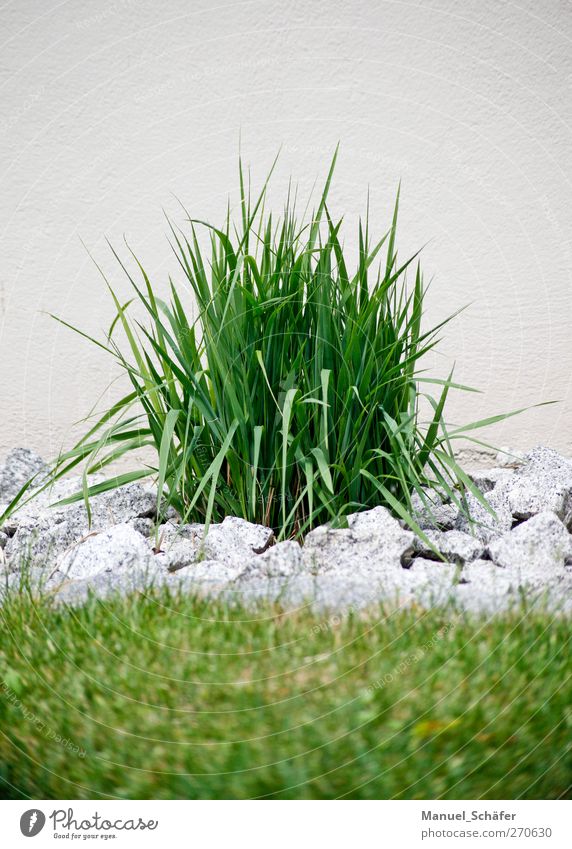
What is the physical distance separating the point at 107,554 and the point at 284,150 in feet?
7.74

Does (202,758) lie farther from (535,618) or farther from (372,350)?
(372,350)

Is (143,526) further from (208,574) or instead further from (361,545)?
(361,545)

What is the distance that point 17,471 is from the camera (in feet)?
9.39

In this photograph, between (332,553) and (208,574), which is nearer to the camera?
(208,574)

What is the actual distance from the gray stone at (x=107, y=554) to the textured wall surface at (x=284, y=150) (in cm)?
156

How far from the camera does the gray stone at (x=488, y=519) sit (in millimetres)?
2051

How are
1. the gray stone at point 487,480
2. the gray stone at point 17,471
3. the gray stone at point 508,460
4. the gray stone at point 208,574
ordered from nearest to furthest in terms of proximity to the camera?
the gray stone at point 208,574 < the gray stone at point 487,480 < the gray stone at point 17,471 < the gray stone at point 508,460

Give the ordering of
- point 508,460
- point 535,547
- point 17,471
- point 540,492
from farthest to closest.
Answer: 1. point 508,460
2. point 17,471
3. point 540,492
4. point 535,547

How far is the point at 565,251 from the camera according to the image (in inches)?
138

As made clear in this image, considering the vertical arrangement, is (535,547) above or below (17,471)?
below

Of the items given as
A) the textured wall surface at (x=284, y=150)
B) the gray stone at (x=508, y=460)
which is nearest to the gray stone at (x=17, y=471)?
the textured wall surface at (x=284, y=150)

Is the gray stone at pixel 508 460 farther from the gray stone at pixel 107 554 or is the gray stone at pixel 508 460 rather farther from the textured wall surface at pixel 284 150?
the gray stone at pixel 107 554

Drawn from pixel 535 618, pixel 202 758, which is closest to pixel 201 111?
pixel 535 618

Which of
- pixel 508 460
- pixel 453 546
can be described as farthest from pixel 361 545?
pixel 508 460
